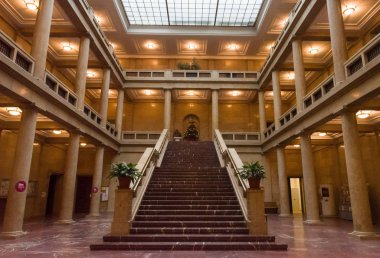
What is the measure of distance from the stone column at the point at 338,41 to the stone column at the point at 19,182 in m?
11.8

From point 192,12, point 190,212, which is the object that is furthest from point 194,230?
point 192,12

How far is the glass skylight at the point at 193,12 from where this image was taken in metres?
21.4

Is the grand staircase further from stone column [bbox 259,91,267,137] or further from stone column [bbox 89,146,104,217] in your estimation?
stone column [bbox 259,91,267,137]

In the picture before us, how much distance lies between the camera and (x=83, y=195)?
71.5 feet

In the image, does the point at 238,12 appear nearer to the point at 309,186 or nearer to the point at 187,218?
the point at 309,186

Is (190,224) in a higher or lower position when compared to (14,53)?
lower

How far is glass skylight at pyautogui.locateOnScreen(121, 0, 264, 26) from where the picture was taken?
21.4 metres

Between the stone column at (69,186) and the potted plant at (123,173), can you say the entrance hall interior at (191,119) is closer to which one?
the stone column at (69,186)

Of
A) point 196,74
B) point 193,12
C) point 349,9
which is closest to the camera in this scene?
point 349,9

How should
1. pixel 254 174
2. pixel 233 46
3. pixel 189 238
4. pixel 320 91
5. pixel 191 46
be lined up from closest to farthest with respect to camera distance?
pixel 189 238
pixel 254 174
pixel 320 91
pixel 233 46
pixel 191 46

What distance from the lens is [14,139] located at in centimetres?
1605

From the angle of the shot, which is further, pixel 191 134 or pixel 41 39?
pixel 191 134

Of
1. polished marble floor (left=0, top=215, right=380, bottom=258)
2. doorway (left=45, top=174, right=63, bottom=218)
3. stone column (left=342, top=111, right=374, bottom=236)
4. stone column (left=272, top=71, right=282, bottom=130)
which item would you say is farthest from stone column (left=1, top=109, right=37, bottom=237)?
stone column (left=272, top=71, right=282, bottom=130)

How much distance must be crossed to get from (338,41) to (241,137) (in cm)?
1232
